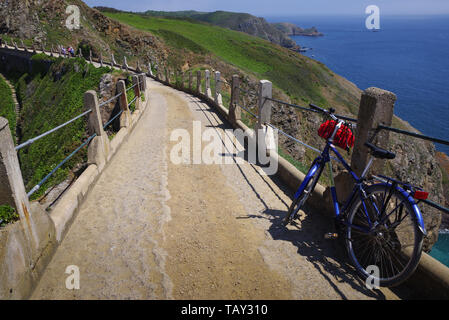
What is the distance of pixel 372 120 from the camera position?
12.8 ft

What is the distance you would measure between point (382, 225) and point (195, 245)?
2332mm

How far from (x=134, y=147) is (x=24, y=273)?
6040 mm

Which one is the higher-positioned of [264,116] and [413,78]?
[264,116]

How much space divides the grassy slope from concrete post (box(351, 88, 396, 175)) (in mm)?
47096

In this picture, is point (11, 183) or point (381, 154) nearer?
point (11, 183)

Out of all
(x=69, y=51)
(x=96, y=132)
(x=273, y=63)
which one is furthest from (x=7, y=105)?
(x=273, y=63)

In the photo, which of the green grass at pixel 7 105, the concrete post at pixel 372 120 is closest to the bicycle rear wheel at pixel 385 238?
the concrete post at pixel 372 120

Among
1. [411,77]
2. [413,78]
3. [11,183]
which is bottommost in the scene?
[413,78]

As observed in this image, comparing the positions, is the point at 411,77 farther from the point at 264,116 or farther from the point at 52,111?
the point at 264,116

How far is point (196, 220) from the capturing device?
5074 millimetres

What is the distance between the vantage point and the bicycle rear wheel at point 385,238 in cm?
320

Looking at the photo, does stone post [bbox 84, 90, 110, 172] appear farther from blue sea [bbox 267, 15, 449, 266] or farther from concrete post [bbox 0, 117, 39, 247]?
blue sea [bbox 267, 15, 449, 266]
